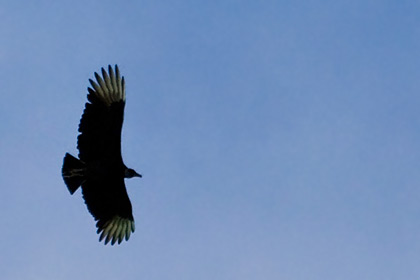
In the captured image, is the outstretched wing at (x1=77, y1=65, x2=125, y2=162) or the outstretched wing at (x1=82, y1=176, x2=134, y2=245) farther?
the outstretched wing at (x1=82, y1=176, x2=134, y2=245)

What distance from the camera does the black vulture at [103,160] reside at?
16828 mm

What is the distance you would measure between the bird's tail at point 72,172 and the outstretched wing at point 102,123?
7.5 inches

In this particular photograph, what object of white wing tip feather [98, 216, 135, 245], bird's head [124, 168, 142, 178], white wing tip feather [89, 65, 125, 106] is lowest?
white wing tip feather [98, 216, 135, 245]

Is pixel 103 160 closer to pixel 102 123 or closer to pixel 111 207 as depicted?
pixel 102 123

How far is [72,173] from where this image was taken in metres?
16.9

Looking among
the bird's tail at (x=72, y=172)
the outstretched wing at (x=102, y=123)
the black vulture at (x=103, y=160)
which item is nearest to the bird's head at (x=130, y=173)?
the black vulture at (x=103, y=160)

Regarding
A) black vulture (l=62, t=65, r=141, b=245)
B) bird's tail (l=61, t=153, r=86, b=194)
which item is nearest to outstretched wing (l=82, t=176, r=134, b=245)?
black vulture (l=62, t=65, r=141, b=245)

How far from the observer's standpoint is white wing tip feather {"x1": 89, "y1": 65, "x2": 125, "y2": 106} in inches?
678

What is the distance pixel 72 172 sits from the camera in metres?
16.9

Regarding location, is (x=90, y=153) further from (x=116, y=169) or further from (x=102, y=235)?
(x=102, y=235)

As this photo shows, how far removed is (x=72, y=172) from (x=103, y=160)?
0.83 meters

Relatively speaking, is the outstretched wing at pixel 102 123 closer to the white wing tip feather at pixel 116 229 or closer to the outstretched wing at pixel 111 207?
the outstretched wing at pixel 111 207

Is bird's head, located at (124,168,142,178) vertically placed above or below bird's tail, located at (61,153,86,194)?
above

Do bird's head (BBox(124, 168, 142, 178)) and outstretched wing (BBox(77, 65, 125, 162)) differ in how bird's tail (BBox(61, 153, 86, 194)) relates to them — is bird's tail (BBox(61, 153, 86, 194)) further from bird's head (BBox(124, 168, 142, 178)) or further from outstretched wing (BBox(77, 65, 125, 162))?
bird's head (BBox(124, 168, 142, 178))
